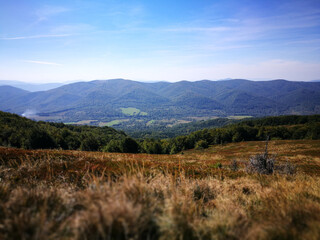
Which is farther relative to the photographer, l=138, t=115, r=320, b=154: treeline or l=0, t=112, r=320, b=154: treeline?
l=138, t=115, r=320, b=154: treeline

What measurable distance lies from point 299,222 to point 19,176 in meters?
7.16

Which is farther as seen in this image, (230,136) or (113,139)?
(230,136)

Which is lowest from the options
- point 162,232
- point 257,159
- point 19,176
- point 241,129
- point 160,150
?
point 160,150

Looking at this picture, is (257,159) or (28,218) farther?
(257,159)

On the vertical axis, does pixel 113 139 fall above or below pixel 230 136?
above

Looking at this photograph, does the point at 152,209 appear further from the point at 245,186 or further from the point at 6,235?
the point at 245,186

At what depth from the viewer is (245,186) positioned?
5977 millimetres

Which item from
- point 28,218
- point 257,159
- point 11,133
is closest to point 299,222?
point 28,218

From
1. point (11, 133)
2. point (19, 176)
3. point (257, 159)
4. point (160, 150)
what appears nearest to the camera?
point (19, 176)

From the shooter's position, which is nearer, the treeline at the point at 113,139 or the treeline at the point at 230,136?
the treeline at the point at 113,139

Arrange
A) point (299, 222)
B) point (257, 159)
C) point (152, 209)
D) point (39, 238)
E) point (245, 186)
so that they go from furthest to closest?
1. point (257, 159)
2. point (245, 186)
3. point (299, 222)
4. point (152, 209)
5. point (39, 238)

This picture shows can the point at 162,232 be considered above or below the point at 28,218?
below

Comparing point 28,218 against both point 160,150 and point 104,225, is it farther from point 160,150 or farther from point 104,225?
point 160,150

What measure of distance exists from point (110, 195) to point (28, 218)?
1.12 metres
